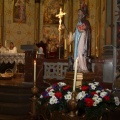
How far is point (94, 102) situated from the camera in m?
3.56

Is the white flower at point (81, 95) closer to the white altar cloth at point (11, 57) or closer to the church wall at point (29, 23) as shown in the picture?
the white altar cloth at point (11, 57)

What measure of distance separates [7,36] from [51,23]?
2.89m

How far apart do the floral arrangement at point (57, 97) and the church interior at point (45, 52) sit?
0.13m

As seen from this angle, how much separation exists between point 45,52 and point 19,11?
4185mm

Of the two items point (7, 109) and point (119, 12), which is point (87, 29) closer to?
point (119, 12)

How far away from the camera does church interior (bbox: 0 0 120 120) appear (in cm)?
657

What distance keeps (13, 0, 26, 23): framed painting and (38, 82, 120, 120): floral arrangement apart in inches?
556

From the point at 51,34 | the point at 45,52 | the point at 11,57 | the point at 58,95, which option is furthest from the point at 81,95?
the point at 51,34

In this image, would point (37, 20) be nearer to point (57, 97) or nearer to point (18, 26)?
point (18, 26)

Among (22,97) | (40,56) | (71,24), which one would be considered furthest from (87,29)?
(71,24)

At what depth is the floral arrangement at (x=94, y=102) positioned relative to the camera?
349 cm

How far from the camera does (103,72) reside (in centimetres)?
726

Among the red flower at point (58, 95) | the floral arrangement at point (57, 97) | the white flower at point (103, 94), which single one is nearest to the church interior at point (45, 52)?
the floral arrangement at point (57, 97)

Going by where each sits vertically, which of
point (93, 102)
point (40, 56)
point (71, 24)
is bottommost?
point (93, 102)
